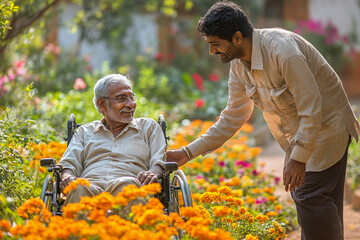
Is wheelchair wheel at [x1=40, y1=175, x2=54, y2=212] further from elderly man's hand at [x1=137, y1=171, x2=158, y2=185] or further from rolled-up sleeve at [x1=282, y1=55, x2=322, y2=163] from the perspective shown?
rolled-up sleeve at [x1=282, y1=55, x2=322, y2=163]

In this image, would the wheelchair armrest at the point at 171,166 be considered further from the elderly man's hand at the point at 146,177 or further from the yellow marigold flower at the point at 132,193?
the yellow marigold flower at the point at 132,193

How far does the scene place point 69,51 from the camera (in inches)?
463

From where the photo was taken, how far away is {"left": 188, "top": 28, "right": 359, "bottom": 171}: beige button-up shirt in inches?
110

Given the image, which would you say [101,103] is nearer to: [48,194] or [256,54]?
[48,194]

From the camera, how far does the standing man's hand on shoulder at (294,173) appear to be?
2.85m

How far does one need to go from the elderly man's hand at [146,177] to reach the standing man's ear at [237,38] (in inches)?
35.2

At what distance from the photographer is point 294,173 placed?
2855 mm

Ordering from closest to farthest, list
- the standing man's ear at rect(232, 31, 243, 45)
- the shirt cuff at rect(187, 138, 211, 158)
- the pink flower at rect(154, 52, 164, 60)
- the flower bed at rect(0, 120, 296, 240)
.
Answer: the flower bed at rect(0, 120, 296, 240)
the standing man's ear at rect(232, 31, 243, 45)
the shirt cuff at rect(187, 138, 211, 158)
the pink flower at rect(154, 52, 164, 60)

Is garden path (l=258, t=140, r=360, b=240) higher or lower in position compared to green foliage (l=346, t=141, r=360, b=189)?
lower

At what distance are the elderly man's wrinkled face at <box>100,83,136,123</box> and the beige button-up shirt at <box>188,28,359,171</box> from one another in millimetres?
715

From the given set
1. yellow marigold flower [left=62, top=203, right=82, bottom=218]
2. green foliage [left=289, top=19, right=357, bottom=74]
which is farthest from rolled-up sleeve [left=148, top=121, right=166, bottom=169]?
green foliage [left=289, top=19, right=357, bottom=74]

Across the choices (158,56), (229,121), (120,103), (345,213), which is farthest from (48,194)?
(158,56)

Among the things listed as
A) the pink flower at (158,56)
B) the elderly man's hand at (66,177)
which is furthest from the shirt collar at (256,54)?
the pink flower at (158,56)

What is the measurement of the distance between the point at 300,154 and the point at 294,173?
11cm
